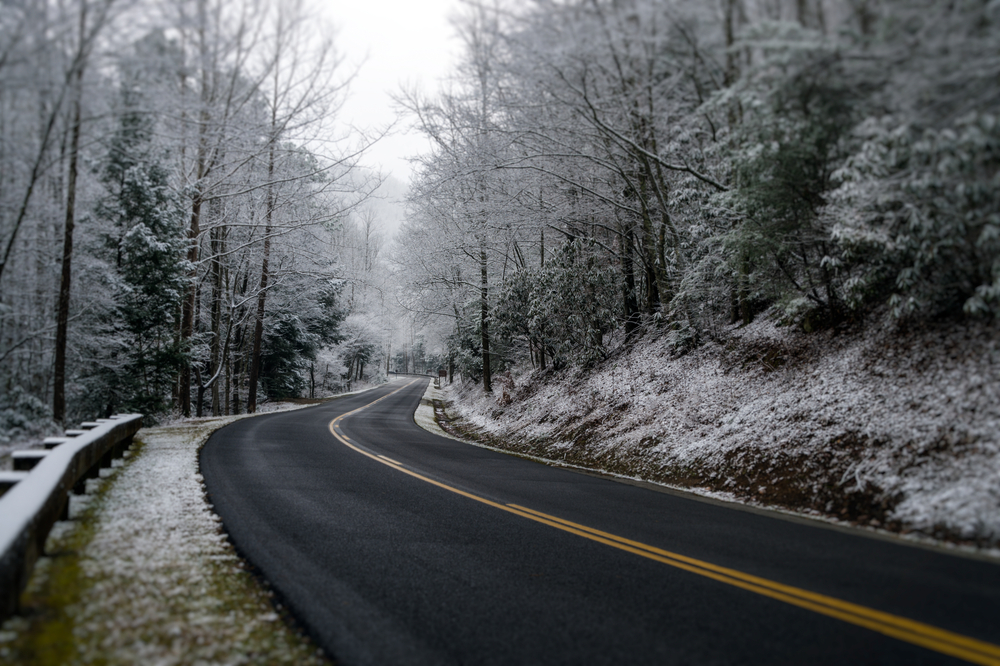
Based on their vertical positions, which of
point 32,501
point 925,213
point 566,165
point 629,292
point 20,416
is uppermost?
point 566,165

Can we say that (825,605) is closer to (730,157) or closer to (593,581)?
(593,581)

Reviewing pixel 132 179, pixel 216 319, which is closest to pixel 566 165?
pixel 132 179

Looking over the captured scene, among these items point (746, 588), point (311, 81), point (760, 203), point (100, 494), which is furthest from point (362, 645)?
point (311, 81)

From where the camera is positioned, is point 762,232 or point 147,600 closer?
point 147,600

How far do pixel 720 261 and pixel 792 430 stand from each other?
15.6 feet

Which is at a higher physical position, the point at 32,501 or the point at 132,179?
the point at 132,179

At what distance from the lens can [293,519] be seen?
554 cm

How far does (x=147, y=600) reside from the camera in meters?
3.34

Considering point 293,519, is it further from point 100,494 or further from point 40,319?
point 40,319

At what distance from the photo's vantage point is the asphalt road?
2.96 m

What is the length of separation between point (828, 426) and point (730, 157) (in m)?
4.74

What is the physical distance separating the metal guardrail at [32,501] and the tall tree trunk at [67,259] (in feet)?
5.88

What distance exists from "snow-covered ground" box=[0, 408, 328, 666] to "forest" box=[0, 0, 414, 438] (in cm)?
329

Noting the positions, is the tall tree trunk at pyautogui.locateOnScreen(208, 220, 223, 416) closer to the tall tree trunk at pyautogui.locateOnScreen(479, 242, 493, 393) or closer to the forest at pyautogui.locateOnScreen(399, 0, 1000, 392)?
the tall tree trunk at pyautogui.locateOnScreen(479, 242, 493, 393)
